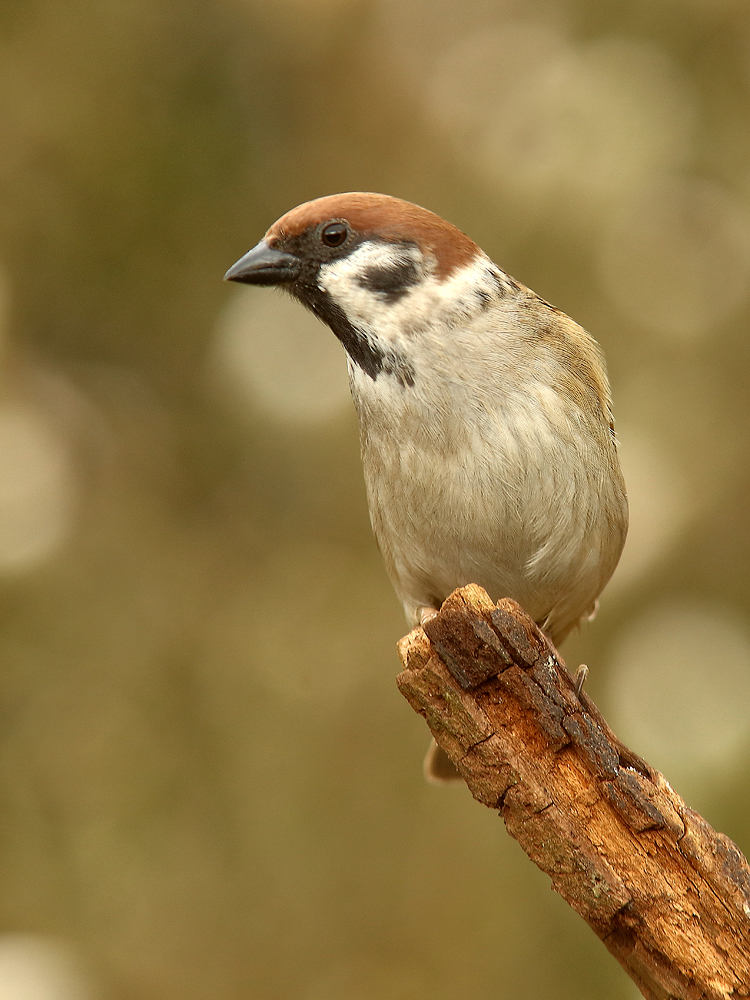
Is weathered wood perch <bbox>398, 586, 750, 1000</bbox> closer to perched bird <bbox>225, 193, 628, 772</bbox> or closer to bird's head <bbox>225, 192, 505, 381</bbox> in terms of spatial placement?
perched bird <bbox>225, 193, 628, 772</bbox>

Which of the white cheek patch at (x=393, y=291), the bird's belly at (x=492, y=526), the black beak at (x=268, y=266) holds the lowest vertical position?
the bird's belly at (x=492, y=526)

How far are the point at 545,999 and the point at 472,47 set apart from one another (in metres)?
4.55

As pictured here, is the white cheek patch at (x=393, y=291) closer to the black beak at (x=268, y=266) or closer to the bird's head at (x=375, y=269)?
the bird's head at (x=375, y=269)

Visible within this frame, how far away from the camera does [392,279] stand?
2.51m

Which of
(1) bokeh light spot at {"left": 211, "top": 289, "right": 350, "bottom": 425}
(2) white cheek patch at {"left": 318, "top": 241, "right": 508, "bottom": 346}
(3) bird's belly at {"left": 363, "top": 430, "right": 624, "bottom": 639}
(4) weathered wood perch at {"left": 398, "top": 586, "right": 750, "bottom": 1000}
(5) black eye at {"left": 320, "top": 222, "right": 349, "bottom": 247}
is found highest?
(1) bokeh light spot at {"left": 211, "top": 289, "right": 350, "bottom": 425}

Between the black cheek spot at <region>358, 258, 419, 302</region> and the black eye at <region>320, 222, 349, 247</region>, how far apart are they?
11 centimetres

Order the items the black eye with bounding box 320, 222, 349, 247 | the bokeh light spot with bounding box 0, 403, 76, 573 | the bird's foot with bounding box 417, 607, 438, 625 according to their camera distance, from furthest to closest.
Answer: the bokeh light spot with bounding box 0, 403, 76, 573 → the bird's foot with bounding box 417, 607, 438, 625 → the black eye with bounding box 320, 222, 349, 247

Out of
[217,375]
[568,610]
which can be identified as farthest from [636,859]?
[217,375]

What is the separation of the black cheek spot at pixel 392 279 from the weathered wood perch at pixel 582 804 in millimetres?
888

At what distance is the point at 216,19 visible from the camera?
5145 mm

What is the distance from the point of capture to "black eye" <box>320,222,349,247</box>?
2.53 m

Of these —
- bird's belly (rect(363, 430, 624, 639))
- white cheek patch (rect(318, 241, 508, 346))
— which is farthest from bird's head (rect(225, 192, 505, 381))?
bird's belly (rect(363, 430, 624, 639))

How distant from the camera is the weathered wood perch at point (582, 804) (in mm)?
1748

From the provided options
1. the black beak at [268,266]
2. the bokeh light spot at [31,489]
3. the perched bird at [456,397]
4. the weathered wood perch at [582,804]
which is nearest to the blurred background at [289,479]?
the bokeh light spot at [31,489]
